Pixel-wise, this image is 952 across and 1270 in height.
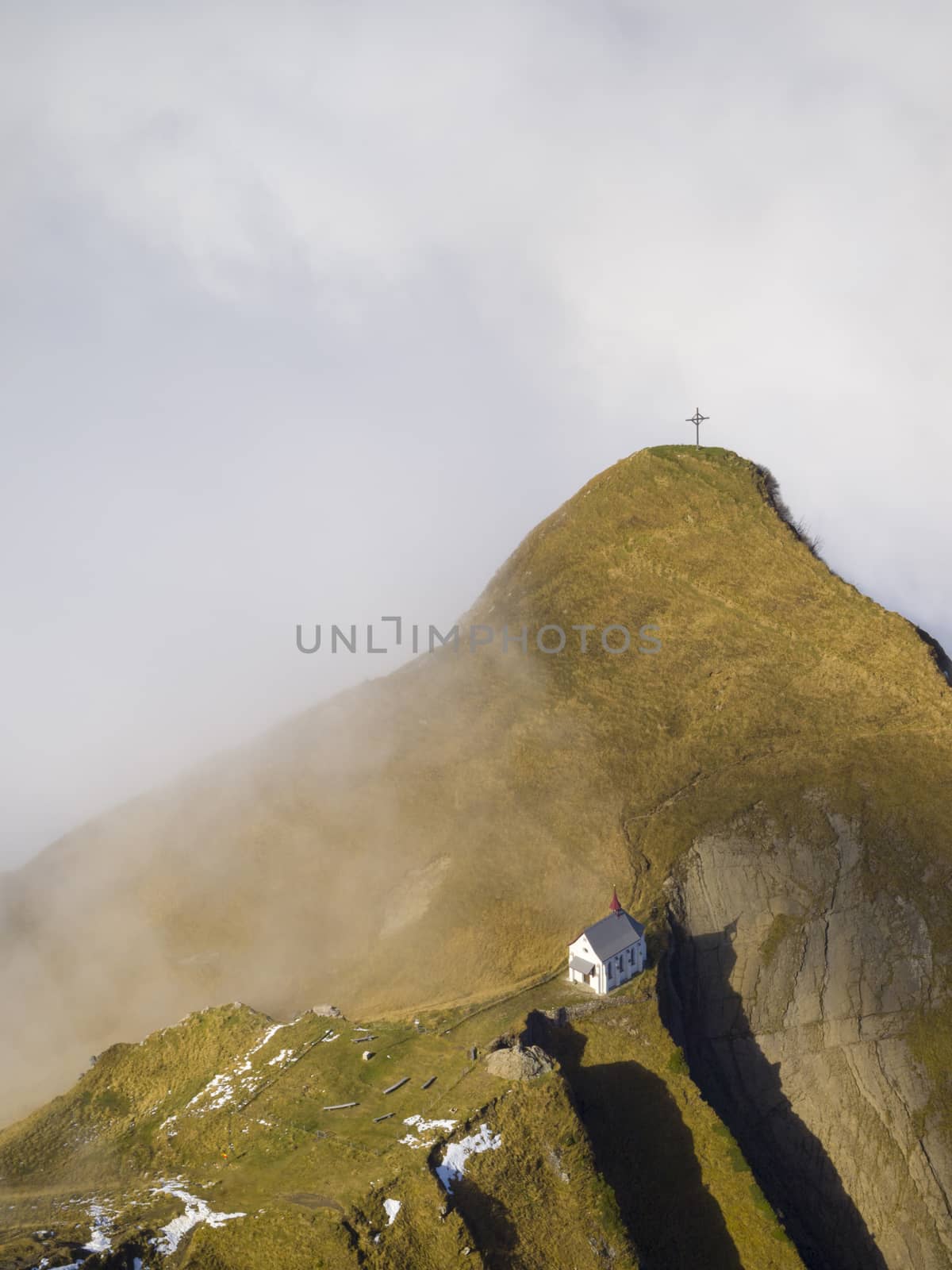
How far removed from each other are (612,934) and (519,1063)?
11795mm

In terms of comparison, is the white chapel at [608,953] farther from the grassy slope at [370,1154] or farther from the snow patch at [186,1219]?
the snow patch at [186,1219]

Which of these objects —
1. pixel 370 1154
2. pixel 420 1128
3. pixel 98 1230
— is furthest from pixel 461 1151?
pixel 98 1230

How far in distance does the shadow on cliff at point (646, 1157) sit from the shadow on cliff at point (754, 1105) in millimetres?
4851

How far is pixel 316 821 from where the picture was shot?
8212cm

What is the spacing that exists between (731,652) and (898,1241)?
1771 inches

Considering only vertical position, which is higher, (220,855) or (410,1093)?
(220,855)

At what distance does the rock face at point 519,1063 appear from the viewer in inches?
1976

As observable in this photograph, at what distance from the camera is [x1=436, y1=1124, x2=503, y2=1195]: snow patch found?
44.8 metres

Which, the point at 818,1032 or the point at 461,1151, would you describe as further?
the point at 818,1032

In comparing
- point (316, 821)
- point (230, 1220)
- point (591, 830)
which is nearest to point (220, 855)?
point (316, 821)

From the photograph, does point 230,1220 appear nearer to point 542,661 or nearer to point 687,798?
point 687,798

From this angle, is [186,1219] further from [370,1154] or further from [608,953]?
[608,953]

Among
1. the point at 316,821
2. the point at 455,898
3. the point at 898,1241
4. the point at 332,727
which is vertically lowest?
the point at 898,1241

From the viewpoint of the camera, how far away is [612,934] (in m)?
60.0
